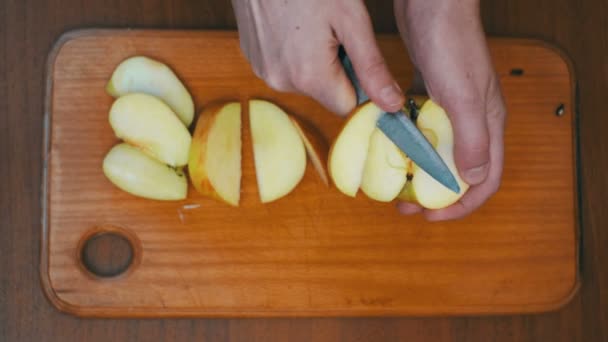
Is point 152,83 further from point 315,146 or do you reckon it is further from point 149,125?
point 315,146

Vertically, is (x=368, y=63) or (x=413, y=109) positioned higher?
(x=368, y=63)

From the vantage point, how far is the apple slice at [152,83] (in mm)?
1274

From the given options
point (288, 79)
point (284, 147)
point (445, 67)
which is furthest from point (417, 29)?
point (284, 147)

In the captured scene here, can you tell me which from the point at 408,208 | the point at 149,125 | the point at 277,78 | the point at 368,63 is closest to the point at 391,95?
the point at 368,63

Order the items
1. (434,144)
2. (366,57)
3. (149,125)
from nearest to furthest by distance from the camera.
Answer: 1. (366,57)
2. (434,144)
3. (149,125)

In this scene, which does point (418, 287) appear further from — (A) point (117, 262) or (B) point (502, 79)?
(A) point (117, 262)

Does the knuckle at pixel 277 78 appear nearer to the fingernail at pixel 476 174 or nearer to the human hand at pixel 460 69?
the human hand at pixel 460 69

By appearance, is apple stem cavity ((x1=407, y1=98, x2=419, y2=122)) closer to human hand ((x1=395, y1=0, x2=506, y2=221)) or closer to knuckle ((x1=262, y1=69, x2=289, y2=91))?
human hand ((x1=395, y1=0, x2=506, y2=221))

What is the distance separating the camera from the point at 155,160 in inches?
49.4

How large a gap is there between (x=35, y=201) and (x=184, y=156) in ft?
1.04

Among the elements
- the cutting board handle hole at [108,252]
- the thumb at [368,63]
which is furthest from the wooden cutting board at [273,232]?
the thumb at [368,63]

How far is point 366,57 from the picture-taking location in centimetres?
100

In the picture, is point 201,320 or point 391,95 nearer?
point 391,95

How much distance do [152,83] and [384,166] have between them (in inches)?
20.1
